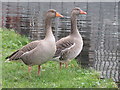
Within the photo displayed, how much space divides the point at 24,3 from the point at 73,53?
61.4 ft

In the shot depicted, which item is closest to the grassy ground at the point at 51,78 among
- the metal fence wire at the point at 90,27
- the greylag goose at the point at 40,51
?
the greylag goose at the point at 40,51

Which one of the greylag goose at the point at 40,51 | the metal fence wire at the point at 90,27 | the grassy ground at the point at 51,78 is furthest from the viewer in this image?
the metal fence wire at the point at 90,27

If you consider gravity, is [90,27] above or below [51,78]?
above

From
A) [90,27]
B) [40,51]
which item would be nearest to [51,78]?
[40,51]

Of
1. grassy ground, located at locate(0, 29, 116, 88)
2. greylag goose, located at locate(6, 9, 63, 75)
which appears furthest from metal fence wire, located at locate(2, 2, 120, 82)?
greylag goose, located at locate(6, 9, 63, 75)

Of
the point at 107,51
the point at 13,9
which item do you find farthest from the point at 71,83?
the point at 13,9

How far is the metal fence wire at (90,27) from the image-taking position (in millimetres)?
11639

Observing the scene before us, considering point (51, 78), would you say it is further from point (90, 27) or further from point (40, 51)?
point (90, 27)

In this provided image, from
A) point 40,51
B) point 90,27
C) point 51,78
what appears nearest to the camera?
point 40,51

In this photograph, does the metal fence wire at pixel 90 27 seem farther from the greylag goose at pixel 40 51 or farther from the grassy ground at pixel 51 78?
the greylag goose at pixel 40 51

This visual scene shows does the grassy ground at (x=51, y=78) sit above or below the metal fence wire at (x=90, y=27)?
below

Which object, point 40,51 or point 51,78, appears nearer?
point 40,51

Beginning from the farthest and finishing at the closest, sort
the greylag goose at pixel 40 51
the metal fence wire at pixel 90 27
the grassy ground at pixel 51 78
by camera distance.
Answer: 1. the metal fence wire at pixel 90 27
2. the greylag goose at pixel 40 51
3. the grassy ground at pixel 51 78

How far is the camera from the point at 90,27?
17891 mm
